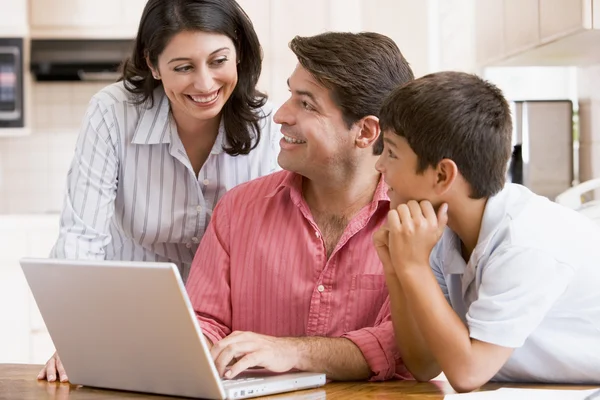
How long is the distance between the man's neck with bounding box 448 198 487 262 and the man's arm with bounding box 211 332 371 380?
28 centimetres

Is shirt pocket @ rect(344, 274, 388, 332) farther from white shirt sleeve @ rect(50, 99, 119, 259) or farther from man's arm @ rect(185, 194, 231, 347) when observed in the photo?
white shirt sleeve @ rect(50, 99, 119, 259)

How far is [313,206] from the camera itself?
6.31 feet

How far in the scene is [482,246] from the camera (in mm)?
1478

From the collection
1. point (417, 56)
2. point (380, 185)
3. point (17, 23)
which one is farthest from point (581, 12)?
point (17, 23)

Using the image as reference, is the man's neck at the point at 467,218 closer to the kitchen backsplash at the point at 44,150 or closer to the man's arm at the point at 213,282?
the man's arm at the point at 213,282

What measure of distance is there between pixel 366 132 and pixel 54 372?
0.78 metres

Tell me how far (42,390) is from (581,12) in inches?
69.8

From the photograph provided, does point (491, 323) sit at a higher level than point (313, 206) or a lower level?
lower

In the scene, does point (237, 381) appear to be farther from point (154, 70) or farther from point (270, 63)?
point (270, 63)

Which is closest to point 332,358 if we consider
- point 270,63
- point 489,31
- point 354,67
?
point 354,67

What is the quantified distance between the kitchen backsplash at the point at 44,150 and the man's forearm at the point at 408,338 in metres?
3.72

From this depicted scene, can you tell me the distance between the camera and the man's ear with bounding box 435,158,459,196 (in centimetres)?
147

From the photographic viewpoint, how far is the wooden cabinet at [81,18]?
15.2 ft

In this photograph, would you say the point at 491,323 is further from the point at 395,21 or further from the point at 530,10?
the point at 395,21
